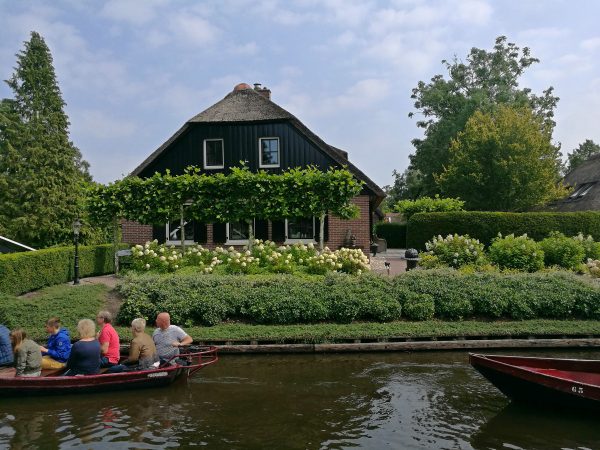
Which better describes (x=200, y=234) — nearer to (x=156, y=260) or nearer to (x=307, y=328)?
(x=156, y=260)

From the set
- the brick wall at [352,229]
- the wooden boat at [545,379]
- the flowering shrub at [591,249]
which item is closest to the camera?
the wooden boat at [545,379]

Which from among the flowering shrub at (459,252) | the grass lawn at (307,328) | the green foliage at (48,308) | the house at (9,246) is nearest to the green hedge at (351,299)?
the grass lawn at (307,328)

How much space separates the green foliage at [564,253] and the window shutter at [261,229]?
11.4m

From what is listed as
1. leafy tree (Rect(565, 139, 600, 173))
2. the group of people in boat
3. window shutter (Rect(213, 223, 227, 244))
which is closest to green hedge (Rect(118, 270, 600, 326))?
the group of people in boat

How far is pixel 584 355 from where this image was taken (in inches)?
475

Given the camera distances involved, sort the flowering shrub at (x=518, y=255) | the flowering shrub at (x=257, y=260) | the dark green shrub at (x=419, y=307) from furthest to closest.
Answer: the flowering shrub at (x=518, y=255) < the flowering shrub at (x=257, y=260) < the dark green shrub at (x=419, y=307)

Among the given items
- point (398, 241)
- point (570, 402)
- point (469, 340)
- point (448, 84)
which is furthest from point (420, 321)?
point (448, 84)

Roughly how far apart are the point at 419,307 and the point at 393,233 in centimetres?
3054

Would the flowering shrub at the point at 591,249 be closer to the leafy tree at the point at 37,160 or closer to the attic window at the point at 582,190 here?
the attic window at the point at 582,190

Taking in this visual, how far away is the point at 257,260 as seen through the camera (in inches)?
727

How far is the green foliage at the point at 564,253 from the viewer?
19859 millimetres

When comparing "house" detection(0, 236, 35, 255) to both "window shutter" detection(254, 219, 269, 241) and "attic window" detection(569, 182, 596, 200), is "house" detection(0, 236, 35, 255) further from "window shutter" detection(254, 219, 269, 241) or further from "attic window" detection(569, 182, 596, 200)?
"attic window" detection(569, 182, 596, 200)

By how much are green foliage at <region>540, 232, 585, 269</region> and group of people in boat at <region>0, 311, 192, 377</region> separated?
1526 centimetres

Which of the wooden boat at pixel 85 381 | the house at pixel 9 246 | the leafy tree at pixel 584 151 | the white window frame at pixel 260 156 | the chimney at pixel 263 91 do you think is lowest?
the wooden boat at pixel 85 381
